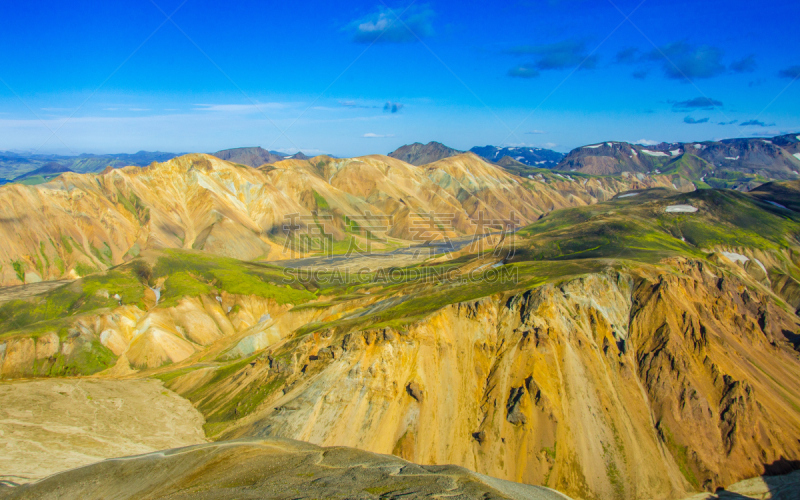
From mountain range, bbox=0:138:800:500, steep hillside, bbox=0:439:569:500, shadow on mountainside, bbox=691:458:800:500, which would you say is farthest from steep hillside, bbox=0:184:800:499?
steep hillside, bbox=0:439:569:500

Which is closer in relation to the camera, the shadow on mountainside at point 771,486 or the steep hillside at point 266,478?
the steep hillside at point 266,478

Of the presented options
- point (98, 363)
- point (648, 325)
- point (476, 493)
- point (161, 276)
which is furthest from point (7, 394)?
point (648, 325)

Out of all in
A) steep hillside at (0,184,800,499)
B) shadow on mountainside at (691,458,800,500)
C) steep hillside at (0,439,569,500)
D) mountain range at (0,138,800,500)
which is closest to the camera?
steep hillside at (0,439,569,500)

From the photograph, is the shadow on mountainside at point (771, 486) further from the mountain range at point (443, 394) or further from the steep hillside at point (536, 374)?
the steep hillside at point (536, 374)

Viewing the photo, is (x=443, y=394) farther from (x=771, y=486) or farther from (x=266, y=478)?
(x=771, y=486)

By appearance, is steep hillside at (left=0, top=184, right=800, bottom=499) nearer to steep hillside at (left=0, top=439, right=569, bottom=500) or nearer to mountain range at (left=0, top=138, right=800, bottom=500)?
mountain range at (left=0, top=138, right=800, bottom=500)

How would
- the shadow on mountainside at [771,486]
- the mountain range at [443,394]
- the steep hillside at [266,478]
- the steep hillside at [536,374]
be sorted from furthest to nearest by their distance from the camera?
the steep hillside at [536,374]
the shadow on mountainside at [771,486]
the mountain range at [443,394]
the steep hillside at [266,478]

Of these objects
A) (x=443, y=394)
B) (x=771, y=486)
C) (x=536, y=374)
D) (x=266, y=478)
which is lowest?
(x=771, y=486)

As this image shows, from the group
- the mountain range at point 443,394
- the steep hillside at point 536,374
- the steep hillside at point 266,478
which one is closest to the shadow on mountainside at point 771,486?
the mountain range at point 443,394

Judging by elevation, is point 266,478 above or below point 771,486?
above

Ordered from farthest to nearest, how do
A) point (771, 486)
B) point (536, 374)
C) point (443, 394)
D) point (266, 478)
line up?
point (443, 394) → point (536, 374) → point (771, 486) → point (266, 478)

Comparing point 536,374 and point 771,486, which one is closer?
point 771,486

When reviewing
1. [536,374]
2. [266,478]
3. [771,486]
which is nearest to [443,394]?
[536,374]
